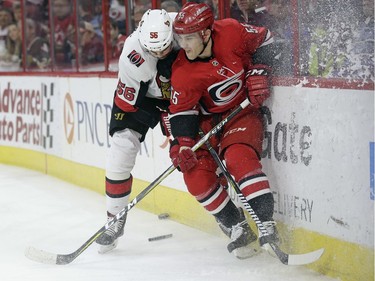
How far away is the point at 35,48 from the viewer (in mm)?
7180

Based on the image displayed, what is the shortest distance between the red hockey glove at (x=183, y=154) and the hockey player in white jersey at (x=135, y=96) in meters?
0.32

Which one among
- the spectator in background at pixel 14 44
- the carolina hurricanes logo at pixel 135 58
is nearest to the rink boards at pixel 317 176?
the carolina hurricanes logo at pixel 135 58

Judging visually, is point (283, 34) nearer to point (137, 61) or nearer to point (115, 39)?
point (137, 61)

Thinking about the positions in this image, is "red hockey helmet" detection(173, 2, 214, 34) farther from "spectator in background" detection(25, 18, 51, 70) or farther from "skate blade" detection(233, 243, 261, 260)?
"spectator in background" detection(25, 18, 51, 70)

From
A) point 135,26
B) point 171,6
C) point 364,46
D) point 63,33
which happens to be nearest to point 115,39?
point 135,26

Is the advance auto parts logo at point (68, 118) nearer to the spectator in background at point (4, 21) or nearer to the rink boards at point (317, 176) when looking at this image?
the rink boards at point (317, 176)

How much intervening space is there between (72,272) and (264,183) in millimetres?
948

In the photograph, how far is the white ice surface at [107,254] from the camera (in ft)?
11.8

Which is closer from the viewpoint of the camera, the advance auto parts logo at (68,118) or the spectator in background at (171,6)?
the spectator in background at (171,6)

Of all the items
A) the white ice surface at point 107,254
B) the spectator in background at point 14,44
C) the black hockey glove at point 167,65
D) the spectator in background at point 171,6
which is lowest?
the white ice surface at point 107,254

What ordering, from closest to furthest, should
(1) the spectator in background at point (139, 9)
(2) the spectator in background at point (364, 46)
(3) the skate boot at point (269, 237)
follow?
1. (2) the spectator in background at point (364, 46)
2. (3) the skate boot at point (269, 237)
3. (1) the spectator in background at point (139, 9)

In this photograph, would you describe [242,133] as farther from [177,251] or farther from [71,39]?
[71,39]

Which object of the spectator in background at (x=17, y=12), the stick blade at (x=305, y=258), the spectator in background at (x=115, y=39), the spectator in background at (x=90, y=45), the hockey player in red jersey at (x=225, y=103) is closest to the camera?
the stick blade at (x=305, y=258)

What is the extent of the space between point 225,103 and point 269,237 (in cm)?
66
